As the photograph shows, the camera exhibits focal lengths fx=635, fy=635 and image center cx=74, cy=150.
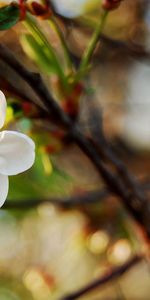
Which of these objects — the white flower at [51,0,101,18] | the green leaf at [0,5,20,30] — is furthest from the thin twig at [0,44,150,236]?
the white flower at [51,0,101,18]

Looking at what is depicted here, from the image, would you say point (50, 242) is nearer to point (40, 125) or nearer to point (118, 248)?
point (118, 248)

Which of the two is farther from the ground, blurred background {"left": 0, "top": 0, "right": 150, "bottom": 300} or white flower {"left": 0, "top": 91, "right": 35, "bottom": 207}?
white flower {"left": 0, "top": 91, "right": 35, "bottom": 207}

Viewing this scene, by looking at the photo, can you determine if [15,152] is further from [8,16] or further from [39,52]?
[39,52]

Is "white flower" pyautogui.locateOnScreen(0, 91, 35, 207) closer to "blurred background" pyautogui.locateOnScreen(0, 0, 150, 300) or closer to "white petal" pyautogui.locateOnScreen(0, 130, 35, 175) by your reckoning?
"white petal" pyautogui.locateOnScreen(0, 130, 35, 175)

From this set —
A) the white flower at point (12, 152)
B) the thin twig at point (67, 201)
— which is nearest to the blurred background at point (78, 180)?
the thin twig at point (67, 201)

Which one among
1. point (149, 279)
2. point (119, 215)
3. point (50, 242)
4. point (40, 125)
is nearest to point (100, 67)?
point (119, 215)

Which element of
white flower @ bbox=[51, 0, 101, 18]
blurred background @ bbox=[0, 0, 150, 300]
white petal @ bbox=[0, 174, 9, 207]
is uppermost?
white petal @ bbox=[0, 174, 9, 207]

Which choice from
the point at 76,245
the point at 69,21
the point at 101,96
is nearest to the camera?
the point at 69,21
